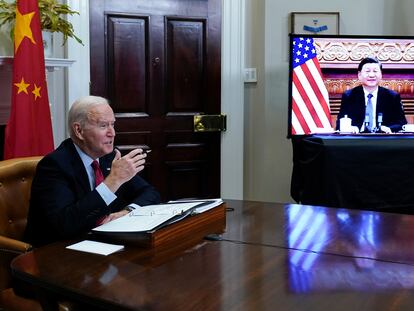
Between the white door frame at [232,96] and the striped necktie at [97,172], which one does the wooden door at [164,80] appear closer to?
the white door frame at [232,96]

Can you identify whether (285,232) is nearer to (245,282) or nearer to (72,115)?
(245,282)

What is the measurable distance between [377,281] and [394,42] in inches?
109

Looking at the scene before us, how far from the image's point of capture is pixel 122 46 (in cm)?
384

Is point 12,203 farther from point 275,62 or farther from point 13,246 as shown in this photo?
point 275,62

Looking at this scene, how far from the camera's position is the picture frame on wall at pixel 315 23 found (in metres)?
3.92

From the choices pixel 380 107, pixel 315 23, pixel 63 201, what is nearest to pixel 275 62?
pixel 315 23

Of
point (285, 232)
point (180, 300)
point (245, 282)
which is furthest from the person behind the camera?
point (285, 232)

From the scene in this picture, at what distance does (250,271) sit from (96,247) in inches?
17.1

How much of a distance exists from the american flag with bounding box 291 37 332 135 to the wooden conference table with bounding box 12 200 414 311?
6.37 ft

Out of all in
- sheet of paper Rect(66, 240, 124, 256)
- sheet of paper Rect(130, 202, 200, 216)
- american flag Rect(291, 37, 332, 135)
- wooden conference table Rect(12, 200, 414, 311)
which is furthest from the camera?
american flag Rect(291, 37, 332, 135)

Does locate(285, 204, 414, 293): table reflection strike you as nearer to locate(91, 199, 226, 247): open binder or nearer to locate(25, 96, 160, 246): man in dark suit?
locate(91, 199, 226, 247): open binder

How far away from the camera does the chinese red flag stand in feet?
9.45

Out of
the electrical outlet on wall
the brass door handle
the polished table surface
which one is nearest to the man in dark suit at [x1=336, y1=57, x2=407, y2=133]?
the polished table surface

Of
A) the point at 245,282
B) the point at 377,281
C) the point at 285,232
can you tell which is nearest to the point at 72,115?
the point at 285,232
